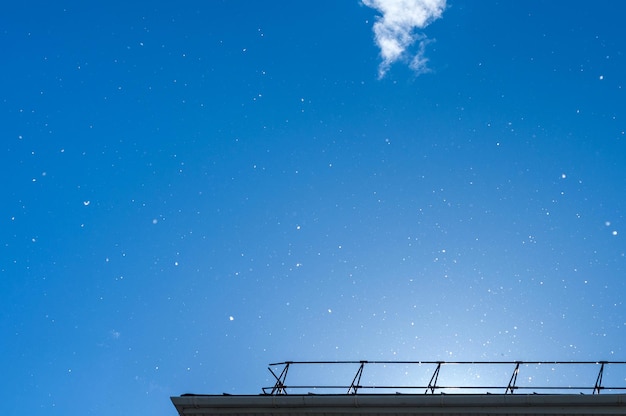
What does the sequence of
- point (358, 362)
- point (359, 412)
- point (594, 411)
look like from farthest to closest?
point (358, 362)
point (359, 412)
point (594, 411)

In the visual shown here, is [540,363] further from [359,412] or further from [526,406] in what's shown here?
[359,412]

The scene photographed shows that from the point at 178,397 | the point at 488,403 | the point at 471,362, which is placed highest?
the point at 471,362

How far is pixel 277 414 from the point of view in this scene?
20.6 meters

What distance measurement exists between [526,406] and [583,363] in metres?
2.50

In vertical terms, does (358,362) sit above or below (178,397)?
above

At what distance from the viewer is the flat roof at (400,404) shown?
18.7m

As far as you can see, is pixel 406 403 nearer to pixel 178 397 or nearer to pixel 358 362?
pixel 358 362

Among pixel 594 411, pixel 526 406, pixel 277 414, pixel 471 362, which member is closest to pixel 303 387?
pixel 277 414

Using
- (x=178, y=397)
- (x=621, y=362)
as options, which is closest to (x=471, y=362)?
(x=621, y=362)

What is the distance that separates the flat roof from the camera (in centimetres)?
1869

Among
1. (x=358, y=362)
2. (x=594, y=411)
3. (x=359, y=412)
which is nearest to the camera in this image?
(x=594, y=411)

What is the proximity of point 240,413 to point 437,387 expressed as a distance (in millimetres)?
6221

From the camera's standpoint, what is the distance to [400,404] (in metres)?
19.6

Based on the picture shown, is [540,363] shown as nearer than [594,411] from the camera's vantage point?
No
